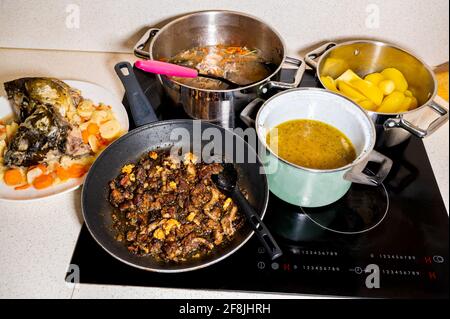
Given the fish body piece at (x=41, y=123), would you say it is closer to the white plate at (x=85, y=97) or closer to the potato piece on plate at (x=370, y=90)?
the white plate at (x=85, y=97)

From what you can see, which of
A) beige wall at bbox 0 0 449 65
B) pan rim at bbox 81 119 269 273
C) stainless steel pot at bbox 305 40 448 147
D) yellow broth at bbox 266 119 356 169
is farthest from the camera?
beige wall at bbox 0 0 449 65

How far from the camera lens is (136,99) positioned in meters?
0.95

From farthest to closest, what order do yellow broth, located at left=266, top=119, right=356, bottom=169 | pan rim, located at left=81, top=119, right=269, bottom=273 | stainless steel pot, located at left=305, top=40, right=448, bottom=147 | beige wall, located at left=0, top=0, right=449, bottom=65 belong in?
beige wall, located at left=0, top=0, right=449, bottom=65 < stainless steel pot, located at left=305, top=40, right=448, bottom=147 < yellow broth, located at left=266, top=119, right=356, bottom=169 < pan rim, located at left=81, top=119, right=269, bottom=273

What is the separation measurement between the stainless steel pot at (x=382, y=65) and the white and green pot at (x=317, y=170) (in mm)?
91

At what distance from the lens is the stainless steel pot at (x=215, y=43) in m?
0.88

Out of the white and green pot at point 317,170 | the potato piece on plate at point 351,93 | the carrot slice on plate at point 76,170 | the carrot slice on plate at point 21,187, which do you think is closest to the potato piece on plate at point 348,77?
the potato piece on plate at point 351,93

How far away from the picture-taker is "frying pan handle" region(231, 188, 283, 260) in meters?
0.70

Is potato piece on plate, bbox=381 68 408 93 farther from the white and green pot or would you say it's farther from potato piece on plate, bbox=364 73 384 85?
the white and green pot

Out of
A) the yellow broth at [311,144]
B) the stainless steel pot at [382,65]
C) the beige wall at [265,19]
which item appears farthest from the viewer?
the beige wall at [265,19]

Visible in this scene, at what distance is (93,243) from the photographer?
81 cm

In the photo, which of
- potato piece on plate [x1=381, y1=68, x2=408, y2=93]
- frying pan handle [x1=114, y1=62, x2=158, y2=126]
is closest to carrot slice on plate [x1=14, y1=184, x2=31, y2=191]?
frying pan handle [x1=114, y1=62, x2=158, y2=126]

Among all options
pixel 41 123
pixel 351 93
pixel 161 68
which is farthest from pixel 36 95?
pixel 351 93
